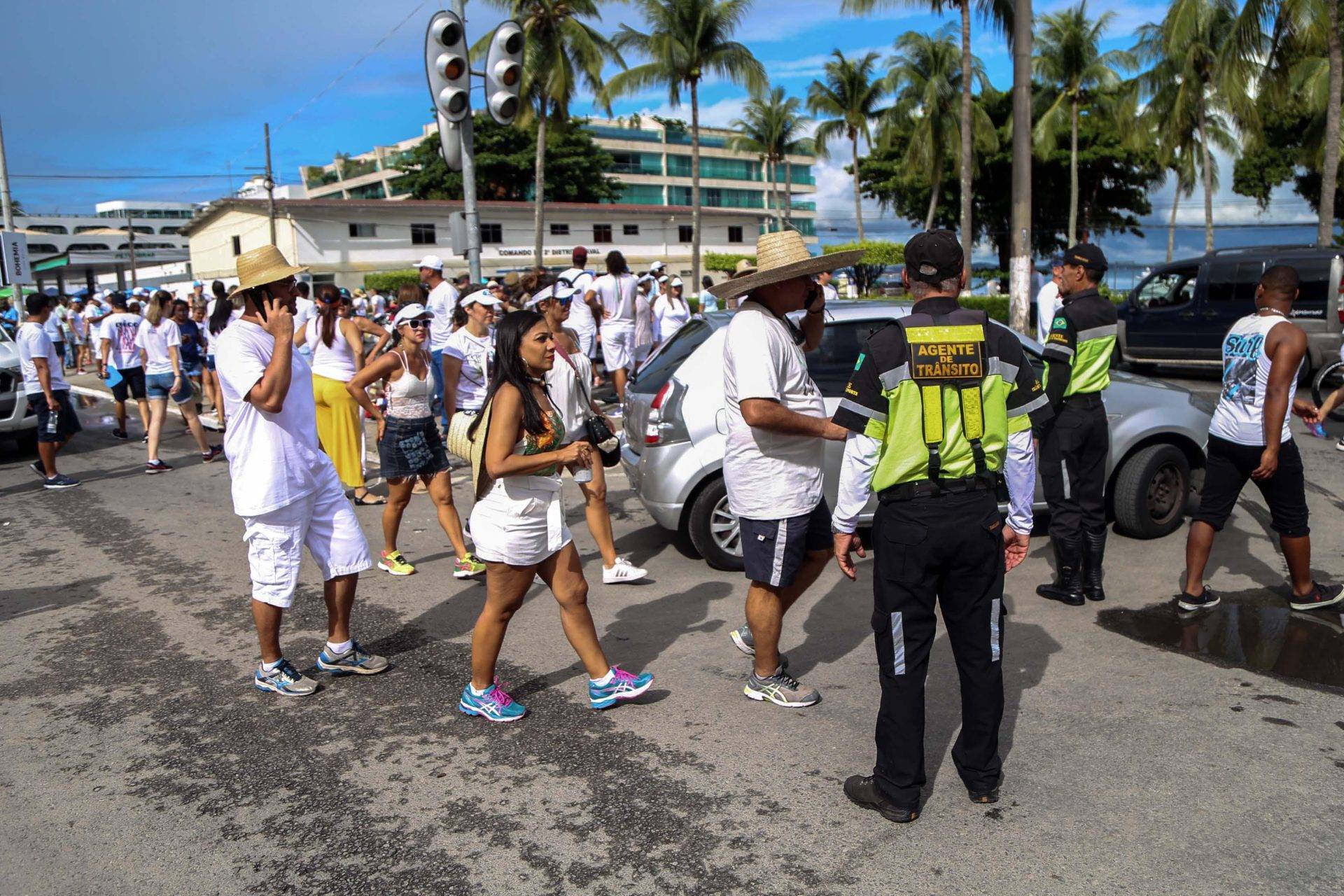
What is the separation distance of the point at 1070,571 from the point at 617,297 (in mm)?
7547

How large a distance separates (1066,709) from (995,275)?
3973 cm

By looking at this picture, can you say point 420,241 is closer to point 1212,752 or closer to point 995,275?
point 995,275

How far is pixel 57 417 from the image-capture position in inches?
375

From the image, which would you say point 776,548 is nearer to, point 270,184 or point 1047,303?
point 1047,303

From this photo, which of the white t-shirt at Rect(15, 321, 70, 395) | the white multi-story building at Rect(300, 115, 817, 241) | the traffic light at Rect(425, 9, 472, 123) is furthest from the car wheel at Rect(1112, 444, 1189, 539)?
the white multi-story building at Rect(300, 115, 817, 241)

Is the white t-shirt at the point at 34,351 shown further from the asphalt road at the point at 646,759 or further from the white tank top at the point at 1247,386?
the white tank top at the point at 1247,386

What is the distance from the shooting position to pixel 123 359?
11.4m

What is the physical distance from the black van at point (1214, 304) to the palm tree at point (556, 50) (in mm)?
19689

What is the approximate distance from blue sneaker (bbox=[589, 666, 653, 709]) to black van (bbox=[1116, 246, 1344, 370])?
1211 centimetres

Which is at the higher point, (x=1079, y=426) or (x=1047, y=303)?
(x=1047, y=303)

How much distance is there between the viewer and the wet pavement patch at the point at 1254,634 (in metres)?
4.41

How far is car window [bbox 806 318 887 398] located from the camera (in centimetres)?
624

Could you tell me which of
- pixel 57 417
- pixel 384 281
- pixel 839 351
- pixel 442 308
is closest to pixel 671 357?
pixel 839 351

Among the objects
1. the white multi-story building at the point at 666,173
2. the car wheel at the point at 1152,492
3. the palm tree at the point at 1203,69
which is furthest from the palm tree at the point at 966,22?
the white multi-story building at the point at 666,173
